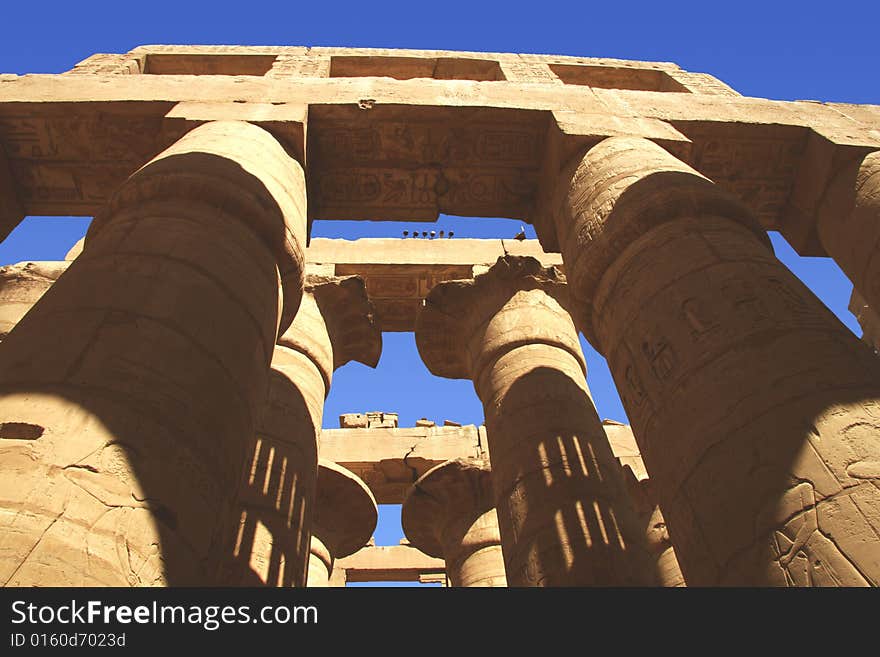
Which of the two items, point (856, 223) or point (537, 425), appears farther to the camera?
point (537, 425)

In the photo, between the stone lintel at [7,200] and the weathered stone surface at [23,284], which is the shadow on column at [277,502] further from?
the weathered stone surface at [23,284]

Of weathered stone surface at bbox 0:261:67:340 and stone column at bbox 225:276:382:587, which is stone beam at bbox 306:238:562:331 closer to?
stone column at bbox 225:276:382:587

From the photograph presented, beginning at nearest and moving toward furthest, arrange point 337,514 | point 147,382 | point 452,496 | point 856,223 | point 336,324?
1. point 147,382
2. point 856,223
3. point 336,324
4. point 337,514
5. point 452,496

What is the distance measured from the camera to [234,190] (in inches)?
172

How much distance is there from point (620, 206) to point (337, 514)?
21.6 feet

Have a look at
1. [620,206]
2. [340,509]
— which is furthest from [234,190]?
[340,509]

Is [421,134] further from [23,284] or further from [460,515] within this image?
[460,515]

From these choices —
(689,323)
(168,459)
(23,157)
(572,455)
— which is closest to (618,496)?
(572,455)

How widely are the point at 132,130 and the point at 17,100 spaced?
1018 mm

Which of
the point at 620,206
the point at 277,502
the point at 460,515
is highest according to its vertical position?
the point at 460,515

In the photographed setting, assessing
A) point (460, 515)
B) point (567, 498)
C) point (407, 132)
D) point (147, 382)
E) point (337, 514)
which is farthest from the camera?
point (460, 515)

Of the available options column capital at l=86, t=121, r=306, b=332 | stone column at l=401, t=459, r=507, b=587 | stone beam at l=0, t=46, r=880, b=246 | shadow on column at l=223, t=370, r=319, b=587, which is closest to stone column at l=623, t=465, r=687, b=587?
stone column at l=401, t=459, r=507, b=587

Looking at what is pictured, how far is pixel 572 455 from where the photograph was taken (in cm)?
670

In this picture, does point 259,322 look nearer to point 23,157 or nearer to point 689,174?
point 689,174
